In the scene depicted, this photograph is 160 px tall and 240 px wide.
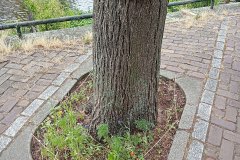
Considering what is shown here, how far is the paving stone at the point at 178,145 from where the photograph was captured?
2754 millimetres

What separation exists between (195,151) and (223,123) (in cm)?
58

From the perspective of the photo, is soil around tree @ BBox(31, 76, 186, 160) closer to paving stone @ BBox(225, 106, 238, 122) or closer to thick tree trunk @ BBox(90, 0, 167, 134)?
thick tree trunk @ BBox(90, 0, 167, 134)

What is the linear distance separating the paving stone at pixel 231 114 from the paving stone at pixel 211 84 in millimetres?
361

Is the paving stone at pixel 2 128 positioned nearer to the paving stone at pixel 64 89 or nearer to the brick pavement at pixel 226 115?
the paving stone at pixel 64 89

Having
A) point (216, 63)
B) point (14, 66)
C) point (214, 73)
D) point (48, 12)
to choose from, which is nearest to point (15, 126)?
point (14, 66)

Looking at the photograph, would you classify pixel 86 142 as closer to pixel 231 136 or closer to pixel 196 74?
pixel 231 136

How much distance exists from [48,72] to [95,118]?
1.52m

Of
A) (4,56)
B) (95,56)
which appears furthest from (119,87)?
(4,56)

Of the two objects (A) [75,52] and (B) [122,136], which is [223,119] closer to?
(B) [122,136]

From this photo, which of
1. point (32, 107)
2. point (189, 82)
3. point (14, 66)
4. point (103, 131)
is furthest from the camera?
point (14, 66)

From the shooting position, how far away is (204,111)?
3316mm

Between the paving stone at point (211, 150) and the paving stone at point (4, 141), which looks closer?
the paving stone at point (211, 150)

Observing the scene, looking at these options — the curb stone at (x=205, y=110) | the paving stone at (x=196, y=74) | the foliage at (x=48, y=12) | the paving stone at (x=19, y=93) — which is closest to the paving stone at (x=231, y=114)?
the curb stone at (x=205, y=110)

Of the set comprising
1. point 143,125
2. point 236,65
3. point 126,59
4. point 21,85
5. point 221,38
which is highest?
point 126,59
